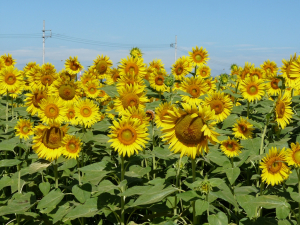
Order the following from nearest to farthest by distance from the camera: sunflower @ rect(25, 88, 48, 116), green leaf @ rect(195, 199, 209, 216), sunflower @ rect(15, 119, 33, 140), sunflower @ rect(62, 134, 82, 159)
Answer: green leaf @ rect(195, 199, 209, 216), sunflower @ rect(62, 134, 82, 159), sunflower @ rect(25, 88, 48, 116), sunflower @ rect(15, 119, 33, 140)

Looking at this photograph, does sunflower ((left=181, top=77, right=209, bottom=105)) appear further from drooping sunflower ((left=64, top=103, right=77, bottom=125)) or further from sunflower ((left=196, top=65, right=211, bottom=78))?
sunflower ((left=196, top=65, right=211, bottom=78))

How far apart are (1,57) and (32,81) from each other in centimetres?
158

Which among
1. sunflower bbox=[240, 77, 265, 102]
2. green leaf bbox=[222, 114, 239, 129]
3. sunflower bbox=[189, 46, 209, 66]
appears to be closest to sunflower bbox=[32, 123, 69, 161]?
green leaf bbox=[222, 114, 239, 129]

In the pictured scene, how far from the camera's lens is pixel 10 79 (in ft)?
17.4

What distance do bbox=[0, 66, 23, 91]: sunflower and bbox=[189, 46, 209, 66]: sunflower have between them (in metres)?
3.01

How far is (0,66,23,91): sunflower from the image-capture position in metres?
5.25

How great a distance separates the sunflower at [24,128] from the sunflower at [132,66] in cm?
142

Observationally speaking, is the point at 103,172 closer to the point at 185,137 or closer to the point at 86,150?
the point at 185,137

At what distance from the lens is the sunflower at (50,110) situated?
149 inches

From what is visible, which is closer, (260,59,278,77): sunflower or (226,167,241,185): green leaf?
(226,167,241,185): green leaf

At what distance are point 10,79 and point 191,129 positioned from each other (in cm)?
388

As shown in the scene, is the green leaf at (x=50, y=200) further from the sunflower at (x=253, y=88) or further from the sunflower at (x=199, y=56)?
the sunflower at (x=199, y=56)

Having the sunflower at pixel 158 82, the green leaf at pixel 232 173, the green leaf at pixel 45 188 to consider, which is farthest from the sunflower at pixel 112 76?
the green leaf at pixel 232 173

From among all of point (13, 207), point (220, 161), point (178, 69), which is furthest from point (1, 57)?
point (220, 161)
